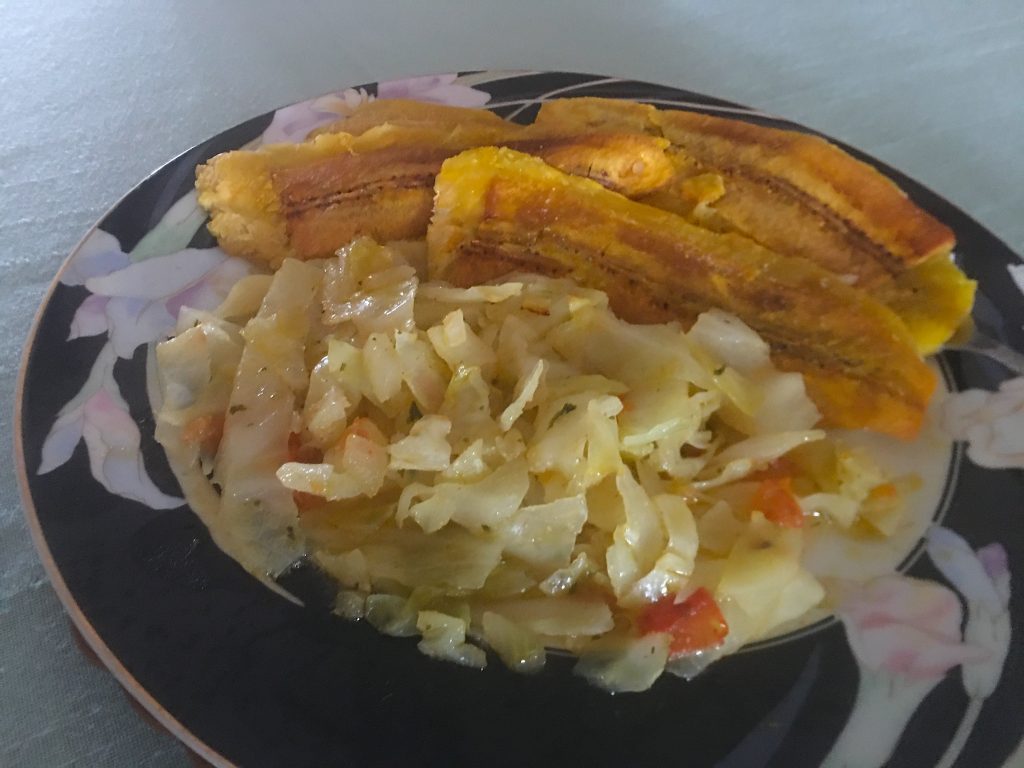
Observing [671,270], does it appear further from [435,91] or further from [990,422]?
[435,91]

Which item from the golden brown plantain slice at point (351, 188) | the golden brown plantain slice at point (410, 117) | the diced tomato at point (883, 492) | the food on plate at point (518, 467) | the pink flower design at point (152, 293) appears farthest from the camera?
the golden brown plantain slice at point (410, 117)

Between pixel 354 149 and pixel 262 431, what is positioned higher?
pixel 354 149

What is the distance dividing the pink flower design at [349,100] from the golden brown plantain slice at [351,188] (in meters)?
0.15

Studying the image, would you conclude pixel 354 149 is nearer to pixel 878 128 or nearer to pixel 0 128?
pixel 0 128

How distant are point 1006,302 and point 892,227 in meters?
0.18

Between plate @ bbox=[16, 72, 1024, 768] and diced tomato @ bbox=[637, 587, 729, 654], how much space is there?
0.09 ft

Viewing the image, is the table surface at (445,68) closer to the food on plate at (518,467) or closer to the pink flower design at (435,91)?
the pink flower design at (435,91)

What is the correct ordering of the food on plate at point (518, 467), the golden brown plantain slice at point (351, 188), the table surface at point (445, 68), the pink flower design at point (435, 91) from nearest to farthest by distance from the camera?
1. the food on plate at point (518, 467)
2. the golden brown plantain slice at point (351, 188)
3. the pink flower design at point (435, 91)
4. the table surface at point (445, 68)

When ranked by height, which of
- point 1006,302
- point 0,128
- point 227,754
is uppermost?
point 1006,302

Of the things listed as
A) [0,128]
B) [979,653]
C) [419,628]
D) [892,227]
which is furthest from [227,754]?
[0,128]

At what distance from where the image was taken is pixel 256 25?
6.50ft

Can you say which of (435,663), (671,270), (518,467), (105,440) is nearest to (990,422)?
(671,270)

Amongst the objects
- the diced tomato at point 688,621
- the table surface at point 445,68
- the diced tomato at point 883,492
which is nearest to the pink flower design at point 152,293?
the table surface at point 445,68

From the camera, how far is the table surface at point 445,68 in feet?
5.13
